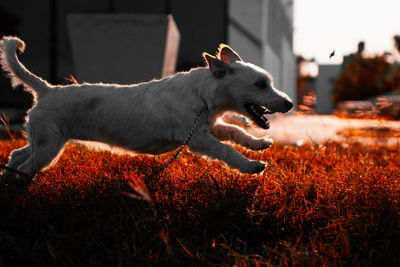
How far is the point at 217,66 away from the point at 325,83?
1901 inches

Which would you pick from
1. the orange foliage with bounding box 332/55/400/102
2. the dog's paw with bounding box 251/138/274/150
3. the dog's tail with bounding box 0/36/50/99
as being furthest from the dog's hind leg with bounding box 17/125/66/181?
the orange foliage with bounding box 332/55/400/102

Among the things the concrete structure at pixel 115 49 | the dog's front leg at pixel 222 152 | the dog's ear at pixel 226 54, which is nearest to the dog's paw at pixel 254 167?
the dog's front leg at pixel 222 152

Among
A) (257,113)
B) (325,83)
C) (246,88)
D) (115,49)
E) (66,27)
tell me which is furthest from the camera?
(325,83)

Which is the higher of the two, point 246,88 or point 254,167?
point 246,88

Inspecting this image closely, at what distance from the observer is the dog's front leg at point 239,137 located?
3.02m

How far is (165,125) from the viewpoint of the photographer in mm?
2900

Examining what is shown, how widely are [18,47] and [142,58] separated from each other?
4.29 metres

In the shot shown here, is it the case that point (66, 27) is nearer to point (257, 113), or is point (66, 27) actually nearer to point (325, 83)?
point (257, 113)

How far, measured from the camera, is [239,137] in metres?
3.09

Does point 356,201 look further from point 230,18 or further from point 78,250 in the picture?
point 230,18

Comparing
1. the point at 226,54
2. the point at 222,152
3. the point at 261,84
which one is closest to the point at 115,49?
the point at 226,54

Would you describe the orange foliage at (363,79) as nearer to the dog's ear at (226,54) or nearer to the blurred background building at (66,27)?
the blurred background building at (66,27)

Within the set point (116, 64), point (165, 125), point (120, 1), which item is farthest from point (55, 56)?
point (165, 125)

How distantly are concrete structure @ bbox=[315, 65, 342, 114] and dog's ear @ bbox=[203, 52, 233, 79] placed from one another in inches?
1730
